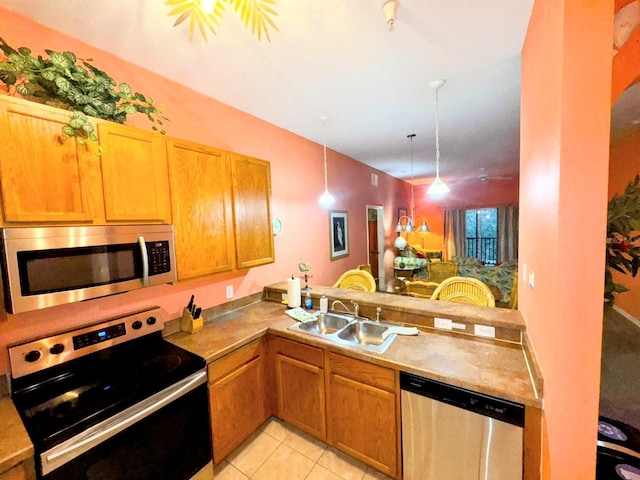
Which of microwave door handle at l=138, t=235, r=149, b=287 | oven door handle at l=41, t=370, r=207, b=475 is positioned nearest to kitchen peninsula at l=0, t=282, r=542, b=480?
oven door handle at l=41, t=370, r=207, b=475

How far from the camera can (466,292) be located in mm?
2422

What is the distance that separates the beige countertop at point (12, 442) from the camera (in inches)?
37.2

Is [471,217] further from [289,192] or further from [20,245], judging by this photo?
[20,245]

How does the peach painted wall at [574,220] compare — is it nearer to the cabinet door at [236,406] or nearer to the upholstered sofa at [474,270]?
the cabinet door at [236,406]

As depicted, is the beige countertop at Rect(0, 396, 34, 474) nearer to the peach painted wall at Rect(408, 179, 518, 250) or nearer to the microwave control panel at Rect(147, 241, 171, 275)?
the microwave control panel at Rect(147, 241, 171, 275)

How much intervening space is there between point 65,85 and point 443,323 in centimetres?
258

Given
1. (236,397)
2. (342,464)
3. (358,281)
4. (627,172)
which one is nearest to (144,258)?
(236,397)

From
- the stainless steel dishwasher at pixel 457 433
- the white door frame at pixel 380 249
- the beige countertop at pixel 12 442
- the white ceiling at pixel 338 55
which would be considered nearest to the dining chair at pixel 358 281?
the stainless steel dishwasher at pixel 457 433

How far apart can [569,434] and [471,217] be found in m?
7.43

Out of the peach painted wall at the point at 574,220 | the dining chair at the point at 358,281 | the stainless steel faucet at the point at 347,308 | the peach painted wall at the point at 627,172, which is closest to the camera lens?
the peach painted wall at the point at 574,220

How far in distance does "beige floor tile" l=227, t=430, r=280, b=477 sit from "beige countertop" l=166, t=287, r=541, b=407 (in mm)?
806

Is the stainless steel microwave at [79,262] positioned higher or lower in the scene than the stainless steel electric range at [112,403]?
higher

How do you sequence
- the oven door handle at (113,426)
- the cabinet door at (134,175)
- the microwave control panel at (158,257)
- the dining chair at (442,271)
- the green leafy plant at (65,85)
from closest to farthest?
1. the oven door handle at (113,426)
2. the green leafy plant at (65,85)
3. the cabinet door at (134,175)
4. the microwave control panel at (158,257)
5. the dining chair at (442,271)

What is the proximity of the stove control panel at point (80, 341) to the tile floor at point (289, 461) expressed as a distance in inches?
43.4
